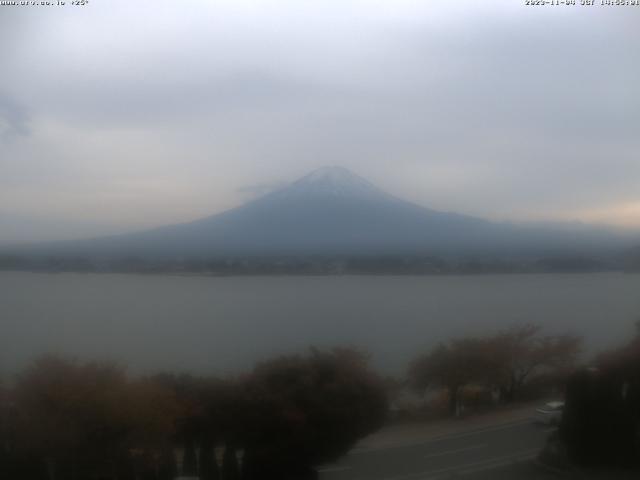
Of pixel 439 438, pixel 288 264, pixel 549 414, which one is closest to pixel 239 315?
pixel 288 264

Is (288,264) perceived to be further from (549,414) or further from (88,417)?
(549,414)

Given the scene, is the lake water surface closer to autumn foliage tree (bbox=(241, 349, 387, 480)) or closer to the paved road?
autumn foliage tree (bbox=(241, 349, 387, 480))

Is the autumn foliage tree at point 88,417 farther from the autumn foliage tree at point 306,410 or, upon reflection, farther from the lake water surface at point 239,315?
the autumn foliage tree at point 306,410

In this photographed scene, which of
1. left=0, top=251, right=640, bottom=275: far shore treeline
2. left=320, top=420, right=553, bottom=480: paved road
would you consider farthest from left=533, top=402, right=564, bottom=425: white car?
left=0, top=251, right=640, bottom=275: far shore treeline

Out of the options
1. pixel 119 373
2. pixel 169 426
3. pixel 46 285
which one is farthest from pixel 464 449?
pixel 46 285

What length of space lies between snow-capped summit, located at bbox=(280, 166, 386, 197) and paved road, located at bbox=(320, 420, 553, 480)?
0.79 metres

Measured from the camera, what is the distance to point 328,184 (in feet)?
6.06

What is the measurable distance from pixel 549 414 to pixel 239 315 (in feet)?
3.48

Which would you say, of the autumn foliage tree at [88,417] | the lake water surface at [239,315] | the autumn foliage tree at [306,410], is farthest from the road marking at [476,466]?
the autumn foliage tree at [88,417]

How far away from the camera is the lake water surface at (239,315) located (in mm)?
1795

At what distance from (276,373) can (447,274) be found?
0.61 metres

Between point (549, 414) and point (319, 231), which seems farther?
point (549, 414)

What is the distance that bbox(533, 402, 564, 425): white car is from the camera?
205cm

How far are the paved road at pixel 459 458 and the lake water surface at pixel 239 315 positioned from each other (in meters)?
0.30
